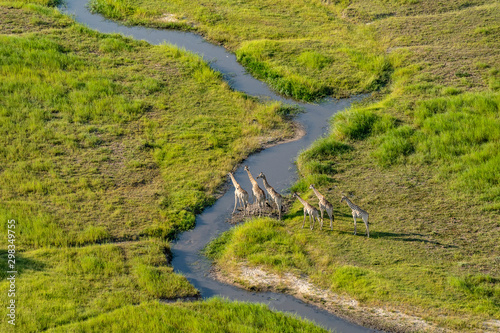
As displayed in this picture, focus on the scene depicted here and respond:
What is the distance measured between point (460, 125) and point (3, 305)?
571 inches

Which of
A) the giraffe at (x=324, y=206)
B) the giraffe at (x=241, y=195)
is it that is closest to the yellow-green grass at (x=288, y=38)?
the giraffe at (x=241, y=195)

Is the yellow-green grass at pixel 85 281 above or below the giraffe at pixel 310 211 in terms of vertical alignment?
below

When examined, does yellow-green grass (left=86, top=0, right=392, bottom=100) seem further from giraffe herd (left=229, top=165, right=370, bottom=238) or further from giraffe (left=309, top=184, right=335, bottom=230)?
giraffe (left=309, top=184, right=335, bottom=230)

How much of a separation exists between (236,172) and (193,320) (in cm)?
736

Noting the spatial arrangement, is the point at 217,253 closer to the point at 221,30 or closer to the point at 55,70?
the point at 55,70

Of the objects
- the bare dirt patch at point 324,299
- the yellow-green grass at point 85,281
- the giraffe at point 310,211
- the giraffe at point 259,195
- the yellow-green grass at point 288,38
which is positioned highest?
the yellow-green grass at point 288,38

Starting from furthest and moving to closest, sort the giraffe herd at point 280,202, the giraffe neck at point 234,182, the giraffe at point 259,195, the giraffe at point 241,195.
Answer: the giraffe neck at point 234,182, the giraffe at point 241,195, the giraffe at point 259,195, the giraffe herd at point 280,202

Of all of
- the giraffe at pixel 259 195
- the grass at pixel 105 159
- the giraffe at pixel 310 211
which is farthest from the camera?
the giraffe at pixel 259 195

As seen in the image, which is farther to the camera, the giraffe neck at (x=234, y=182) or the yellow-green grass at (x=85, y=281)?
the giraffe neck at (x=234, y=182)

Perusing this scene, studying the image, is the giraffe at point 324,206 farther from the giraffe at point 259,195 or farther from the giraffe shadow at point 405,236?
the giraffe at point 259,195

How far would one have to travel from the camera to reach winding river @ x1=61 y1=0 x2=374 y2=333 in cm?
1438

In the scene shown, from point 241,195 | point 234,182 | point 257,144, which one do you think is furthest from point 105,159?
point 241,195

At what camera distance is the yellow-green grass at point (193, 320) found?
12.8m

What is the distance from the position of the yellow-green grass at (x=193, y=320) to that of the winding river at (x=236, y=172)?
0.70 meters
